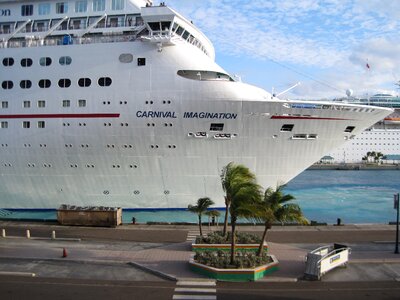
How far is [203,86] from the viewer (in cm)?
2181

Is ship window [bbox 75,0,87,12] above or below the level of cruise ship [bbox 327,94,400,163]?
above

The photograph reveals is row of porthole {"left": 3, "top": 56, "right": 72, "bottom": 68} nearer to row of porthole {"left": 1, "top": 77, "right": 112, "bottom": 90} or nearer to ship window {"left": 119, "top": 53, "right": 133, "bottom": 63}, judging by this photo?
row of porthole {"left": 1, "top": 77, "right": 112, "bottom": 90}

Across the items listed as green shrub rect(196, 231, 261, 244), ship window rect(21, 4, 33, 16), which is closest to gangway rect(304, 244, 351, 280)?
green shrub rect(196, 231, 261, 244)

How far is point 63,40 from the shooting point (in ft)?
78.6

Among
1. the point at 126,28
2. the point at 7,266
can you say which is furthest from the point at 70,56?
the point at 7,266

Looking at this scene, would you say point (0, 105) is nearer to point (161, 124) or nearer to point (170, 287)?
point (161, 124)

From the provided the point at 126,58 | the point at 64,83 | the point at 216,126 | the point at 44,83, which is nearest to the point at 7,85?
the point at 44,83

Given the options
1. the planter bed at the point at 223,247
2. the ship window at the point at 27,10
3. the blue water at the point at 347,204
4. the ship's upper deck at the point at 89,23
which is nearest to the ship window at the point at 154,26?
the ship's upper deck at the point at 89,23

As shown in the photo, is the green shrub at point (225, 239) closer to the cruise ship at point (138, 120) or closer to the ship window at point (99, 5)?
the cruise ship at point (138, 120)

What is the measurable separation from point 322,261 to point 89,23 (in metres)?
19.5

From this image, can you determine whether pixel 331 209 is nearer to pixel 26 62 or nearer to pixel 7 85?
pixel 26 62

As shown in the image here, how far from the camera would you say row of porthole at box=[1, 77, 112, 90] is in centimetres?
2262

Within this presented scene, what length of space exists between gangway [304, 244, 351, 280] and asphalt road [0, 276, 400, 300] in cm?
39

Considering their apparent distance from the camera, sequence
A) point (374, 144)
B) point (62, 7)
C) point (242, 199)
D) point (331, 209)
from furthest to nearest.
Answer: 1. point (374, 144)
2. point (331, 209)
3. point (62, 7)
4. point (242, 199)
